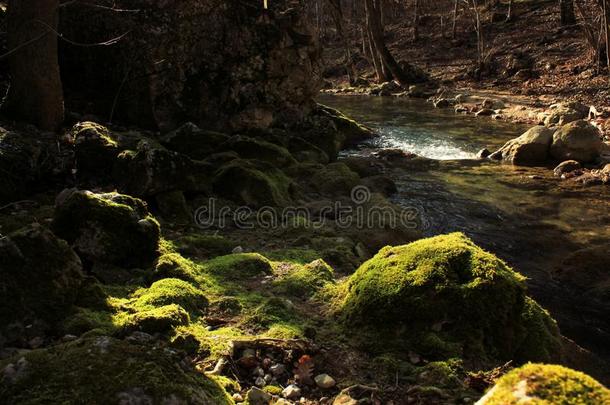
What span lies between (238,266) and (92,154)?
4.05m

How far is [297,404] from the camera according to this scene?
3.89 meters

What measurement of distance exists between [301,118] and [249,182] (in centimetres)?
741

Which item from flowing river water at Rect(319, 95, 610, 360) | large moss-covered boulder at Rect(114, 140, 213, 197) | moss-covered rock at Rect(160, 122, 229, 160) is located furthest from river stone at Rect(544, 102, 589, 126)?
large moss-covered boulder at Rect(114, 140, 213, 197)

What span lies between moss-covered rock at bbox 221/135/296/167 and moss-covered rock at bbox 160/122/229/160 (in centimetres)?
30

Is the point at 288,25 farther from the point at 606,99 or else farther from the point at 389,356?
the point at 606,99

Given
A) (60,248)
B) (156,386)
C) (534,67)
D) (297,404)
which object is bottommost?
(297,404)

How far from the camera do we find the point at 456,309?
4.61m

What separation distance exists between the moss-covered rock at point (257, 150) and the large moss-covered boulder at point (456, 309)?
7.49 meters

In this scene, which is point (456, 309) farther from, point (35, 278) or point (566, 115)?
point (566, 115)

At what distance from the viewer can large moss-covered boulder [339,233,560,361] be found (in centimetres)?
453

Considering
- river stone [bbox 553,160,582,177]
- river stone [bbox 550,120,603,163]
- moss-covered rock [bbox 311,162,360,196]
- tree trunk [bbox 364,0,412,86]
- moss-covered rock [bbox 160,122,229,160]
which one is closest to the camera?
moss-covered rock [bbox 160,122,229,160]

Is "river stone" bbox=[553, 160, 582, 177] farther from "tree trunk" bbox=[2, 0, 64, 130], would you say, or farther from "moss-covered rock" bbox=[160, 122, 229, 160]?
"tree trunk" bbox=[2, 0, 64, 130]

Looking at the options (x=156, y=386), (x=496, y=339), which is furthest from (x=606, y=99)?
(x=156, y=386)

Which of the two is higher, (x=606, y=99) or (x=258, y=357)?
(x=606, y=99)
